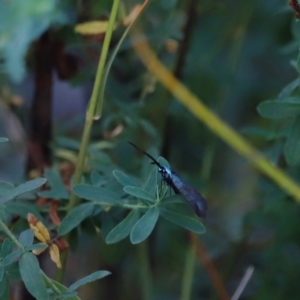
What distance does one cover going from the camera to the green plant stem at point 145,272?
0.73 m

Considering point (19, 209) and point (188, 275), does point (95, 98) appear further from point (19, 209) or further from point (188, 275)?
point (188, 275)

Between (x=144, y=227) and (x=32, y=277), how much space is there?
0.09 m

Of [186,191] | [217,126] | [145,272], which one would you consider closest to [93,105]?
[186,191]

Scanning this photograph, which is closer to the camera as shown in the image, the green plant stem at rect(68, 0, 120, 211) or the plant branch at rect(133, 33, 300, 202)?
the green plant stem at rect(68, 0, 120, 211)

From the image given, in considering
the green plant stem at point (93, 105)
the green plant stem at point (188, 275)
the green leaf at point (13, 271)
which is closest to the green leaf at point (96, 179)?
the green plant stem at point (93, 105)

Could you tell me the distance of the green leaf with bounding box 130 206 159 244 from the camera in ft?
1.29

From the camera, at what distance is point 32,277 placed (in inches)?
14.1

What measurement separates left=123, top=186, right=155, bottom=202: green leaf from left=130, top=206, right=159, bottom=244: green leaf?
12 mm

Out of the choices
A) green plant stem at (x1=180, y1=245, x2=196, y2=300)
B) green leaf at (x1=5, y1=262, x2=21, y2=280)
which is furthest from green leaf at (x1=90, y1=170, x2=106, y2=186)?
green plant stem at (x1=180, y1=245, x2=196, y2=300)

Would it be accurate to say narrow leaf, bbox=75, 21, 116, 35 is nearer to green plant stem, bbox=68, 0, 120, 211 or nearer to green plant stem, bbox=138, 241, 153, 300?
green plant stem, bbox=68, 0, 120, 211

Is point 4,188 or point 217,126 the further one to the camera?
point 217,126

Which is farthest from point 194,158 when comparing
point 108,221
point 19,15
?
point 19,15

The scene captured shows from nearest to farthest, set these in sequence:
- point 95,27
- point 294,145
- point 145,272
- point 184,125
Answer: point 294,145, point 95,27, point 145,272, point 184,125

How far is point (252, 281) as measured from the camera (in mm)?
825
